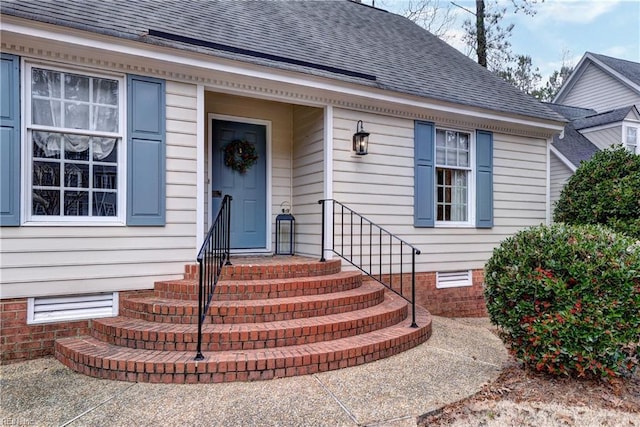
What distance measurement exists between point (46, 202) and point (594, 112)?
16925 millimetres

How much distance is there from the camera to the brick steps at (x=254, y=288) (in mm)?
4039

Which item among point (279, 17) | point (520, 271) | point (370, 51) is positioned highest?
point (279, 17)

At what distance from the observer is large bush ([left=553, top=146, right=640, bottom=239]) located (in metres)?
5.87

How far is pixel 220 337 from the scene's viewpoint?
3.43 metres

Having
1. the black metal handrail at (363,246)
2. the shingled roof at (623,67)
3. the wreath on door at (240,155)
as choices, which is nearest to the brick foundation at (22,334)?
the wreath on door at (240,155)

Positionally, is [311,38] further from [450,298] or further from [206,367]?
[206,367]

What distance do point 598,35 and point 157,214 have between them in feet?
65.8

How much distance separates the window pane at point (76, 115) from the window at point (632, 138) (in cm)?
1346

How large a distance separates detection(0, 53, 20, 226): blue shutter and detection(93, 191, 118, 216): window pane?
66cm

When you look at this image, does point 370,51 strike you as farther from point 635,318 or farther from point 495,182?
point 635,318

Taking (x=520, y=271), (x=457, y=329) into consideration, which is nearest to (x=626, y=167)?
(x=457, y=329)

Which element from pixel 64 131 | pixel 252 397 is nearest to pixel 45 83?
pixel 64 131

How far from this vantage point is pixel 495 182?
6773mm

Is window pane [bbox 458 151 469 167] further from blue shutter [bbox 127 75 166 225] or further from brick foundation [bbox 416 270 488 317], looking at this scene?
blue shutter [bbox 127 75 166 225]
